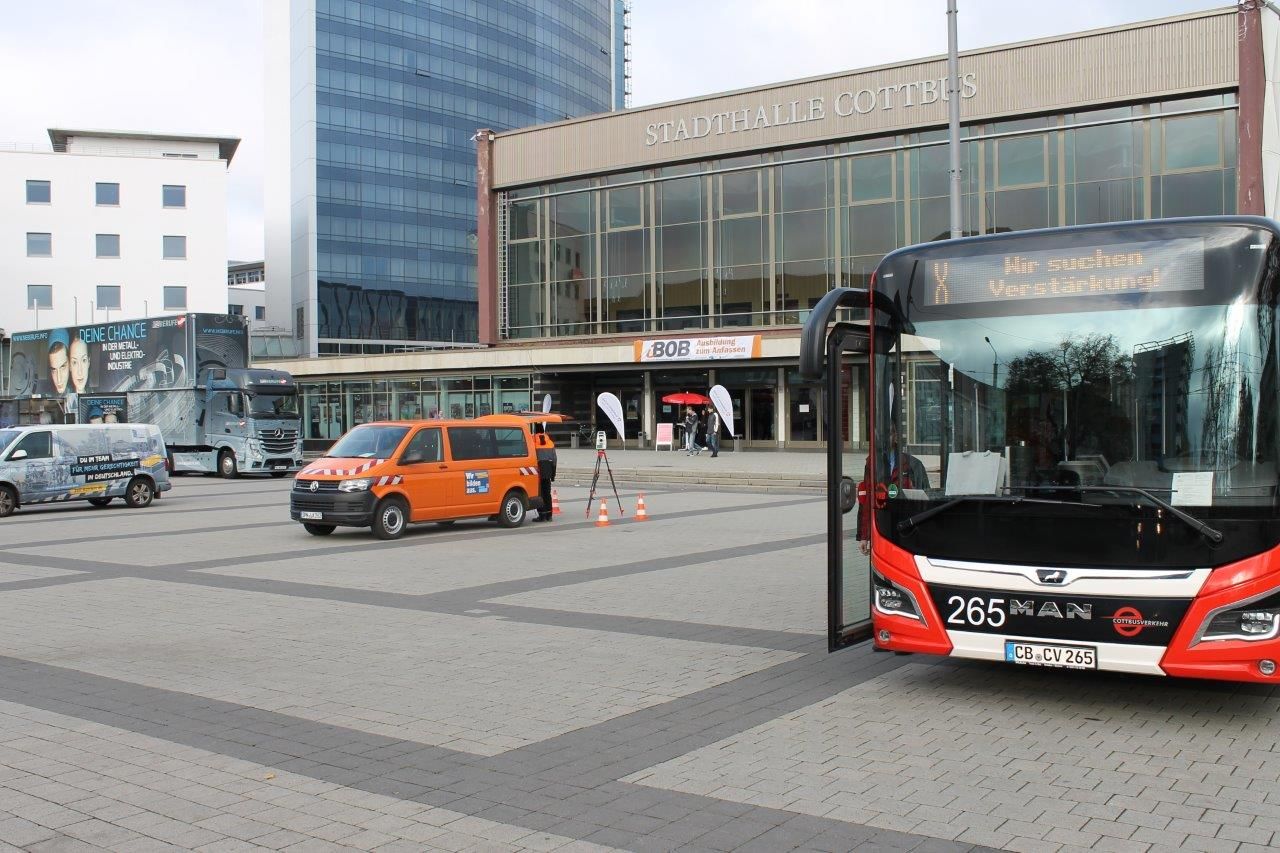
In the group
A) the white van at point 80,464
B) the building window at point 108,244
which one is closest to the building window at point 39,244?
the building window at point 108,244

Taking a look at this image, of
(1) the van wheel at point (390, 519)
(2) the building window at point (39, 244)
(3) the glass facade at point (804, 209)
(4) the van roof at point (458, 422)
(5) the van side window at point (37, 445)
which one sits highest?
(2) the building window at point (39, 244)

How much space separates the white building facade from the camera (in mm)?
70062

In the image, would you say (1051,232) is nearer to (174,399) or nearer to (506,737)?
(506,737)

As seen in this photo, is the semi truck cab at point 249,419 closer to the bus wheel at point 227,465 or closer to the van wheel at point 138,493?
the bus wheel at point 227,465

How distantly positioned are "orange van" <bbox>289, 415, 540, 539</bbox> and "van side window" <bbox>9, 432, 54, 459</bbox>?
867 cm

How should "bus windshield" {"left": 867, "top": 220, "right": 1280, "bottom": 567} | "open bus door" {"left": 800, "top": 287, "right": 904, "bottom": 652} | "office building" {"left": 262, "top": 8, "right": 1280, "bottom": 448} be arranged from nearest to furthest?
1. "bus windshield" {"left": 867, "top": 220, "right": 1280, "bottom": 567}
2. "open bus door" {"left": 800, "top": 287, "right": 904, "bottom": 652}
3. "office building" {"left": 262, "top": 8, "right": 1280, "bottom": 448}

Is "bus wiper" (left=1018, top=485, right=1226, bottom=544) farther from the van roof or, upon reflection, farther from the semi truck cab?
the semi truck cab

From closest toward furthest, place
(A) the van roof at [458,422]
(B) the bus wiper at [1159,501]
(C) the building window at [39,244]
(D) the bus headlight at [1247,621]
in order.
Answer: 1. (D) the bus headlight at [1247,621]
2. (B) the bus wiper at [1159,501]
3. (A) the van roof at [458,422]
4. (C) the building window at [39,244]

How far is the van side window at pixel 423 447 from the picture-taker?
17.0 m

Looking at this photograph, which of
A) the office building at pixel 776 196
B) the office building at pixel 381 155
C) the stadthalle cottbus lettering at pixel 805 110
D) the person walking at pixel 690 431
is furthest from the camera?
the office building at pixel 381 155

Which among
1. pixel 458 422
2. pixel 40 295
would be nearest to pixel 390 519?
pixel 458 422

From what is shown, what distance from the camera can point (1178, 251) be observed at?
6430mm

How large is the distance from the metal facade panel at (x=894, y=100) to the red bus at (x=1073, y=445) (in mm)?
33230

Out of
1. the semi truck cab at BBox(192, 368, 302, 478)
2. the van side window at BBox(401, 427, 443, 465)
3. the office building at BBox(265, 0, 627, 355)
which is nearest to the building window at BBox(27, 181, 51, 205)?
the office building at BBox(265, 0, 627, 355)
